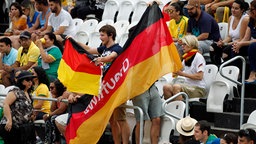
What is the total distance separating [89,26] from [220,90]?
4900 millimetres

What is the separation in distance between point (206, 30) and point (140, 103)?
113 inches

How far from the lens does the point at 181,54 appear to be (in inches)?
698

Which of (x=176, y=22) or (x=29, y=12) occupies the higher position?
(x=176, y=22)

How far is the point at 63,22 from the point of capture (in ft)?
67.1

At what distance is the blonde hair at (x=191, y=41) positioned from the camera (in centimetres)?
1708

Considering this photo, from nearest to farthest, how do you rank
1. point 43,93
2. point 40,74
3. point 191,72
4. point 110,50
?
A: point 110,50 < point 191,72 < point 43,93 < point 40,74

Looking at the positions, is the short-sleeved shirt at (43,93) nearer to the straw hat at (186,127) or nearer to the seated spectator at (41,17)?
the seated spectator at (41,17)

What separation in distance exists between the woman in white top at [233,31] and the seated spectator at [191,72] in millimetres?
886

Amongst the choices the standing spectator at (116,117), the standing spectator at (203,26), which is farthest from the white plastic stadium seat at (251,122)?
the standing spectator at (203,26)

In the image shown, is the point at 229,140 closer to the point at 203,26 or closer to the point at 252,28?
the point at 252,28

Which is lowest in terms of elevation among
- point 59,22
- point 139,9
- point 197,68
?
point 197,68

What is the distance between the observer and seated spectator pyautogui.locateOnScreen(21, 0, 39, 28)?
21.7 m

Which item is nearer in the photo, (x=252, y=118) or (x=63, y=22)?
(x=252, y=118)

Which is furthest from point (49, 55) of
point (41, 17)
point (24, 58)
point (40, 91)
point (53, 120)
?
point (41, 17)
